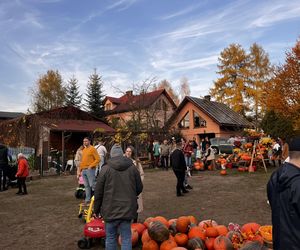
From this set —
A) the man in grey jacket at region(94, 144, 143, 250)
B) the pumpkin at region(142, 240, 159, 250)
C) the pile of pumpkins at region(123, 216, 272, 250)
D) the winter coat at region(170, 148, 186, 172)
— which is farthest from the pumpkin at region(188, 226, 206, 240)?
the winter coat at region(170, 148, 186, 172)

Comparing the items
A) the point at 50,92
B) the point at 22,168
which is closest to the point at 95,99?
the point at 50,92

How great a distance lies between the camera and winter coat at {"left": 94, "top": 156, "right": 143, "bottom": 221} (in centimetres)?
459

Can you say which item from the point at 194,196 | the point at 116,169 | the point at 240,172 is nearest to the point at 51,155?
the point at 240,172

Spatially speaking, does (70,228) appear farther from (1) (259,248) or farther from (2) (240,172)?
(2) (240,172)

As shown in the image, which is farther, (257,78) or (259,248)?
(257,78)

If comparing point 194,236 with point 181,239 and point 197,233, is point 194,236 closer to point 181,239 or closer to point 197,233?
point 197,233

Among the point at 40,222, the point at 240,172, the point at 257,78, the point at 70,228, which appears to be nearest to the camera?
the point at 70,228

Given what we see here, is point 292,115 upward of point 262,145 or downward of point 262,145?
upward

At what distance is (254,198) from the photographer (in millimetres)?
10203

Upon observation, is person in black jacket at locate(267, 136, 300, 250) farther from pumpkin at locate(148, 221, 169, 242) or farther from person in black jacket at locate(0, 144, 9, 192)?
person in black jacket at locate(0, 144, 9, 192)

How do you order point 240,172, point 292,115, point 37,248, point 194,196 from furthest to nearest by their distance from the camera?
point 292,115, point 240,172, point 194,196, point 37,248

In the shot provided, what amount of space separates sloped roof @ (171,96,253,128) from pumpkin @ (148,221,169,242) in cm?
3207

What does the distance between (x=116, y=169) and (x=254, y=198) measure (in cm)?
677

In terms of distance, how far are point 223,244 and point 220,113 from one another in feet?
115
